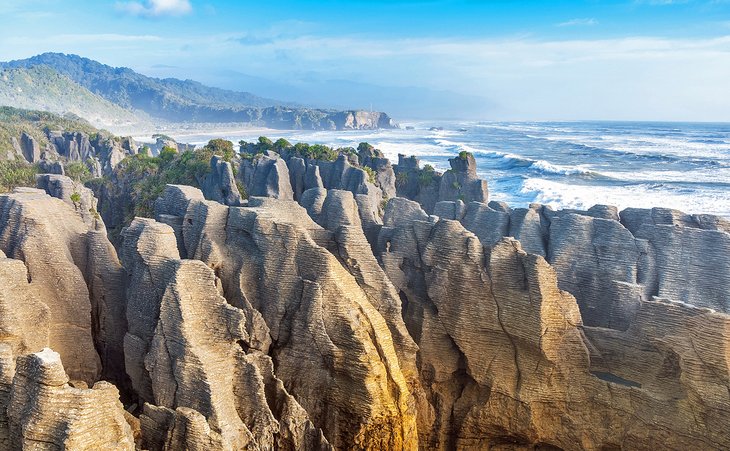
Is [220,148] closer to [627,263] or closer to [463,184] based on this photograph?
[463,184]

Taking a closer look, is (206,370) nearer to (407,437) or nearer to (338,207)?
(407,437)

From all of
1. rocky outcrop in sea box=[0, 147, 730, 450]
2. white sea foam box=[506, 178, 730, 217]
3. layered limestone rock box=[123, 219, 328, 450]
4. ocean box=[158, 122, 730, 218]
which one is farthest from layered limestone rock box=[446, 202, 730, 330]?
white sea foam box=[506, 178, 730, 217]

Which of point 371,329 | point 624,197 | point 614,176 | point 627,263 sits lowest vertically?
point 624,197

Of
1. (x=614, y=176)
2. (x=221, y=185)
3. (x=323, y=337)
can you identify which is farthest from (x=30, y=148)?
(x=614, y=176)

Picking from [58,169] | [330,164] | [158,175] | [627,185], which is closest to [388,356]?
[330,164]

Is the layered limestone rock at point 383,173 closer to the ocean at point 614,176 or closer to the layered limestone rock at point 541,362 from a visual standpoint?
the ocean at point 614,176

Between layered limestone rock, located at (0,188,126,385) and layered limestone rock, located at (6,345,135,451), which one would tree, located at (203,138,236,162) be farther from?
layered limestone rock, located at (6,345,135,451)

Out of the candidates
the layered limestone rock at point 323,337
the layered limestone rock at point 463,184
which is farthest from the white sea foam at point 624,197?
the layered limestone rock at point 323,337
